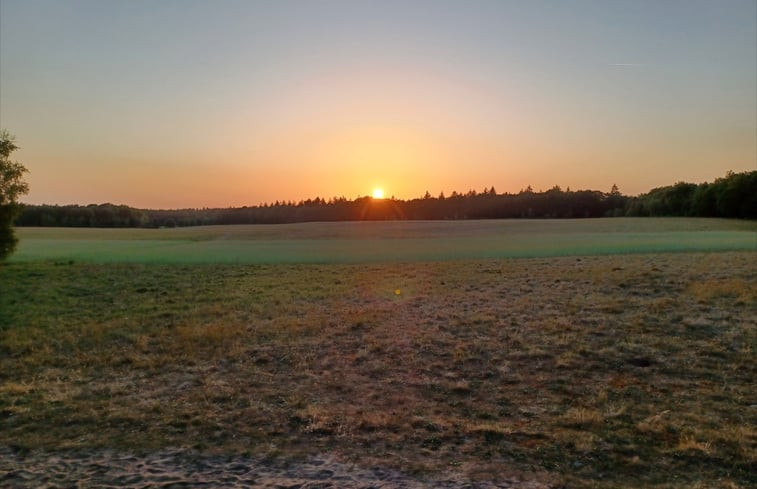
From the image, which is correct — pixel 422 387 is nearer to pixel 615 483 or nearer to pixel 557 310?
pixel 615 483

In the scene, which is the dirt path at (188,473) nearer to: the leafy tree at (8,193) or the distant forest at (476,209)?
the leafy tree at (8,193)

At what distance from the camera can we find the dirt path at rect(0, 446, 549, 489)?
20.6 feet

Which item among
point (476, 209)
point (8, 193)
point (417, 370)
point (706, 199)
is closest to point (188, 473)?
point (417, 370)

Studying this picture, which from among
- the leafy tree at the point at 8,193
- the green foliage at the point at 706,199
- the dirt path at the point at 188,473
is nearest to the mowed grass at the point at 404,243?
the leafy tree at the point at 8,193

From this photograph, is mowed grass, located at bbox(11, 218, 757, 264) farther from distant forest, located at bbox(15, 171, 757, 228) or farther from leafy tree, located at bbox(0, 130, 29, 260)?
distant forest, located at bbox(15, 171, 757, 228)

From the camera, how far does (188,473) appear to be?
262 inches

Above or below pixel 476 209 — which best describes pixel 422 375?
below

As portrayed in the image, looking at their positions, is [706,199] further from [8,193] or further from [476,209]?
[8,193]

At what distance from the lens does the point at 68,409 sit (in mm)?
9289

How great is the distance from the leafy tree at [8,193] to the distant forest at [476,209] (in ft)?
234

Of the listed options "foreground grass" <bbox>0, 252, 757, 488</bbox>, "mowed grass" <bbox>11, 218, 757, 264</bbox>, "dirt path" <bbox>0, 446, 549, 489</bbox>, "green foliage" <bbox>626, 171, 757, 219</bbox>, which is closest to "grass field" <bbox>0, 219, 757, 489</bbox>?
"foreground grass" <bbox>0, 252, 757, 488</bbox>

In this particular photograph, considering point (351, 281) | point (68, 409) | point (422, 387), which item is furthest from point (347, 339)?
point (351, 281)

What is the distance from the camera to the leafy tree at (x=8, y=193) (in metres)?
28.3

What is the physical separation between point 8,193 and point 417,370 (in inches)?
1075
